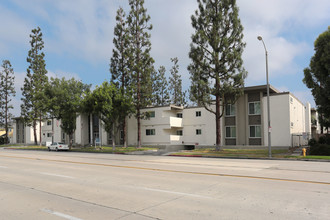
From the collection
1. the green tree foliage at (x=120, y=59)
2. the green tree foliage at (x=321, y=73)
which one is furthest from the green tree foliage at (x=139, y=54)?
the green tree foliage at (x=321, y=73)

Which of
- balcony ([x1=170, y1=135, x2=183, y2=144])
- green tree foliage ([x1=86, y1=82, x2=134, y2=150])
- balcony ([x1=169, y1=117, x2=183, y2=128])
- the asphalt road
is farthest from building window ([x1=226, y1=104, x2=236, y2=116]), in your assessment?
the asphalt road

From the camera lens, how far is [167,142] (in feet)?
131

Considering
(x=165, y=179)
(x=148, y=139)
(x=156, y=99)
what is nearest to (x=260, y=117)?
(x=148, y=139)

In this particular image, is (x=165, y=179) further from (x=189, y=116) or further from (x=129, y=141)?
(x=129, y=141)

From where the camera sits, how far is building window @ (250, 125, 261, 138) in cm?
3238

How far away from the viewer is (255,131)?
32.6 meters

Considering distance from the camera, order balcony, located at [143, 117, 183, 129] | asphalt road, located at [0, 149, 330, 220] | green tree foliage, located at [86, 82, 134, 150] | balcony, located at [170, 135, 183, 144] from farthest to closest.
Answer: balcony, located at [170, 135, 183, 144] < balcony, located at [143, 117, 183, 129] < green tree foliage, located at [86, 82, 134, 150] < asphalt road, located at [0, 149, 330, 220]

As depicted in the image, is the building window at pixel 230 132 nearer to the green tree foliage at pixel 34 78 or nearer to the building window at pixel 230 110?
the building window at pixel 230 110

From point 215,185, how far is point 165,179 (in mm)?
2266

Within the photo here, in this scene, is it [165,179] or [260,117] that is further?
[260,117]

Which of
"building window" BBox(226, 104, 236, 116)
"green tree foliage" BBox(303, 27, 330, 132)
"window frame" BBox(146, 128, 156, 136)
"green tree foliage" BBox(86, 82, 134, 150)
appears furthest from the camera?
"window frame" BBox(146, 128, 156, 136)

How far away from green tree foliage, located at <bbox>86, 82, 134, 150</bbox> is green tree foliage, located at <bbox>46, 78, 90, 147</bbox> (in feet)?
17.5

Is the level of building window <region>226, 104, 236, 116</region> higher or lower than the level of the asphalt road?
higher

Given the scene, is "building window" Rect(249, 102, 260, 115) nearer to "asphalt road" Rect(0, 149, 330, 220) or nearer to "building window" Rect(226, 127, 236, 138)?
"building window" Rect(226, 127, 236, 138)
